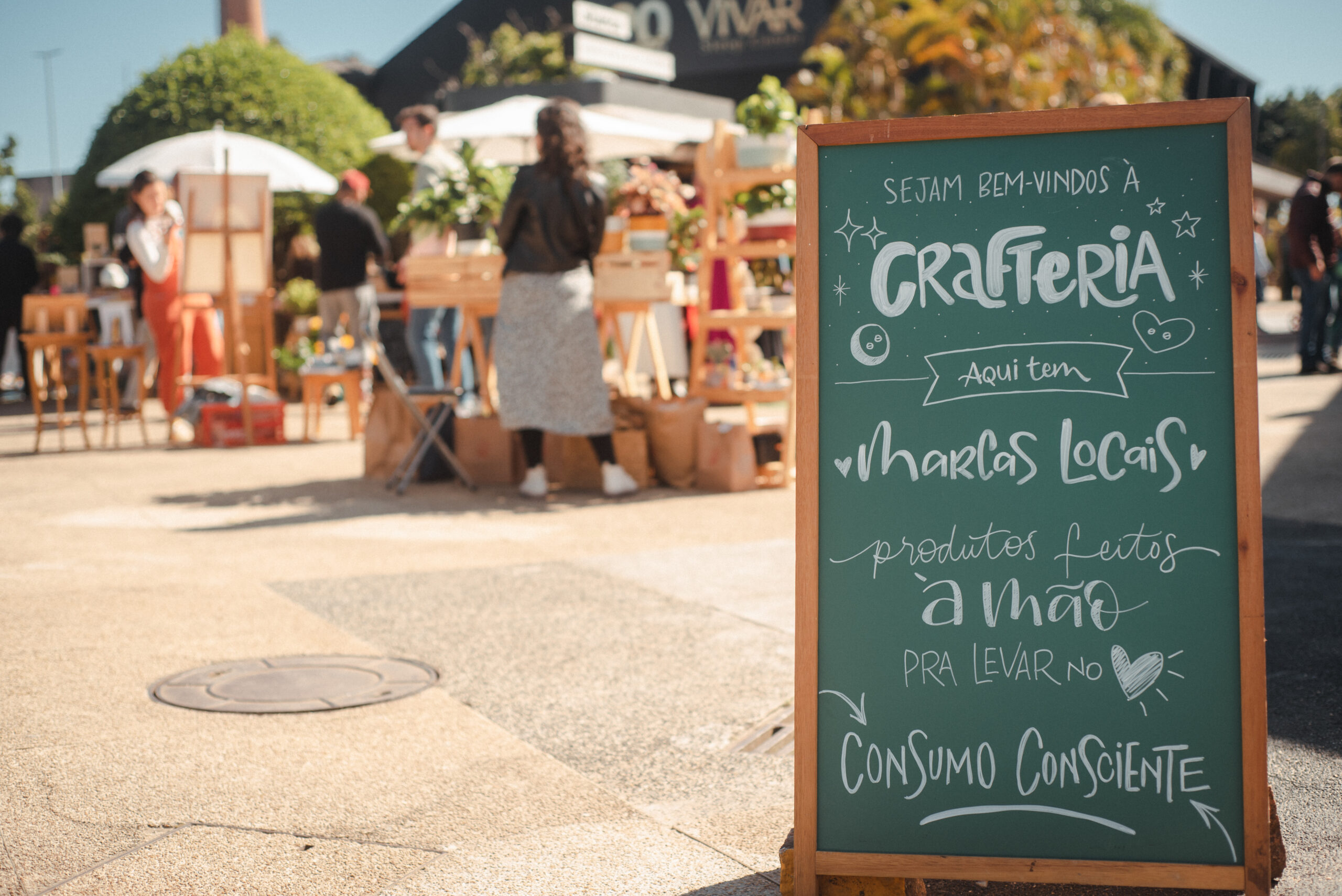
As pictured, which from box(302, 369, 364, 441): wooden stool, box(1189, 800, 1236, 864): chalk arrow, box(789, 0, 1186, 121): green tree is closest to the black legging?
box(302, 369, 364, 441): wooden stool

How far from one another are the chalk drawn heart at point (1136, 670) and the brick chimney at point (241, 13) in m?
28.4

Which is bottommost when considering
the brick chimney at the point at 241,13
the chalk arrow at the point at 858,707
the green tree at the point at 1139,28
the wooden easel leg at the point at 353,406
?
the chalk arrow at the point at 858,707

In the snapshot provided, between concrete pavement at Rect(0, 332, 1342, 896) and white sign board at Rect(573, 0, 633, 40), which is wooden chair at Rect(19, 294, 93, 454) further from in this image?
white sign board at Rect(573, 0, 633, 40)

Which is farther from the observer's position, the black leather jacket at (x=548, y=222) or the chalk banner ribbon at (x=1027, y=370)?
the black leather jacket at (x=548, y=222)

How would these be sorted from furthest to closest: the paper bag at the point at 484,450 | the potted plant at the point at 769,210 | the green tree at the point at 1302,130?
the green tree at the point at 1302,130 < the paper bag at the point at 484,450 < the potted plant at the point at 769,210

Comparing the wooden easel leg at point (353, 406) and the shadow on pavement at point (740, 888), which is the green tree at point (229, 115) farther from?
the shadow on pavement at point (740, 888)

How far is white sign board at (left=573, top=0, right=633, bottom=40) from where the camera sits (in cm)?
1744

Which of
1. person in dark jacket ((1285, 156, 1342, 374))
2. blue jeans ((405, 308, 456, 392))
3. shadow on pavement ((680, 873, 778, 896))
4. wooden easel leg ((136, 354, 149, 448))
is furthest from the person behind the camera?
person in dark jacket ((1285, 156, 1342, 374))

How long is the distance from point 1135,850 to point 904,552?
0.66 meters

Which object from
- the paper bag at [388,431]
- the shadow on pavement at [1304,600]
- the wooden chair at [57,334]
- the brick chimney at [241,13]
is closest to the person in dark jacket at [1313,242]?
the shadow on pavement at [1304,600]

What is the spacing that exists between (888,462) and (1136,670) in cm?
58

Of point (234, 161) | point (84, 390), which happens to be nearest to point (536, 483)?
point (84, 390)

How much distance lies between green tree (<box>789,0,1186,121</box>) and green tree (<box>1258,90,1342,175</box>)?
3983 centimetres

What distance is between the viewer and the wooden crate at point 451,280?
8094 millimetres
